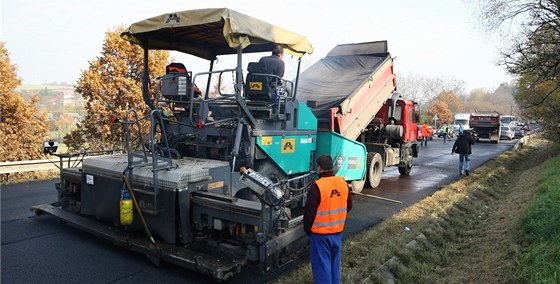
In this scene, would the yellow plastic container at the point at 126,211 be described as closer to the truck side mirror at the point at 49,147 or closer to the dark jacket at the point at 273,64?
the truck side mirror at the point at 49,147

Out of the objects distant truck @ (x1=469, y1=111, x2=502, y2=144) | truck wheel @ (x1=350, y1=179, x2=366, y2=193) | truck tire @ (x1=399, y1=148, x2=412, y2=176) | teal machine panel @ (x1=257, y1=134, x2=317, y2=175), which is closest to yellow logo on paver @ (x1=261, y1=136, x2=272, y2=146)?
teal machine panel @ (x1=257, y1=134, x2=317, y2=175)

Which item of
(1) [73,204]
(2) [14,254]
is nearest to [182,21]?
(1) [73,204]

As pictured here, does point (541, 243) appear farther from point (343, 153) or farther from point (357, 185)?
point (357, 185)

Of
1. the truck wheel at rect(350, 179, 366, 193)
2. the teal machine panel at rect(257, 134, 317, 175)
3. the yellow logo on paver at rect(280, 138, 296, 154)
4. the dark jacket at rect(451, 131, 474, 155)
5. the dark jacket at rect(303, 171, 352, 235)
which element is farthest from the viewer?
Answer: the dark jacket at rect(451, 131, 474, 155)

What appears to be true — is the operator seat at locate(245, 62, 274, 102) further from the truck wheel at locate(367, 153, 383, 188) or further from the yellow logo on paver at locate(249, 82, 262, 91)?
the truck wheel at locate(367, 153, 383, 188)

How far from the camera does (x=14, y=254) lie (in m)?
4.50

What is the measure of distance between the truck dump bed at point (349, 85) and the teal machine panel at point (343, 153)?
30 centimetres

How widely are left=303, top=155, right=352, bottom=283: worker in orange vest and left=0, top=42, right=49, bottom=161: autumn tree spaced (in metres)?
9.46

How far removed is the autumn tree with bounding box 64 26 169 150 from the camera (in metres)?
10.7

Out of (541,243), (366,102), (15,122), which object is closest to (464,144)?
(366,102)

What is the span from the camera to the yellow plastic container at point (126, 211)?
4242mm

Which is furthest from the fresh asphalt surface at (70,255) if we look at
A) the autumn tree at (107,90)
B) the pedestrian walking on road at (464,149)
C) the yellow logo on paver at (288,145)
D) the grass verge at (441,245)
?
the pedestrian walking on road at (464,149)

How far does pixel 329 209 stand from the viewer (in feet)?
11.1

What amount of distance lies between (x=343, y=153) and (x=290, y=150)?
5.79 ft
